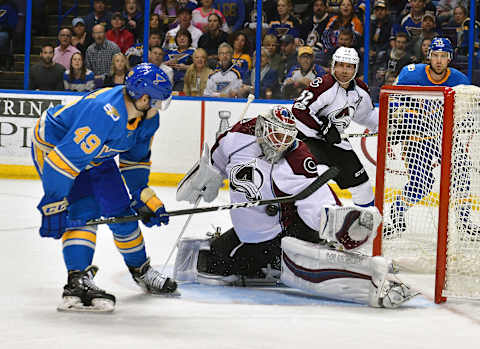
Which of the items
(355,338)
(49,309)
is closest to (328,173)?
(355,338)

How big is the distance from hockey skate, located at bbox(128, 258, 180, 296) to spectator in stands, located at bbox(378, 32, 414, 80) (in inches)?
172

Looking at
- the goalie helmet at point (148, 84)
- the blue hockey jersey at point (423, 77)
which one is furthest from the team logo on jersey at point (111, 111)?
the blue hockey jersey at point (423, 77)

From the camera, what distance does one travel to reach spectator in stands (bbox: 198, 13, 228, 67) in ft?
25.1

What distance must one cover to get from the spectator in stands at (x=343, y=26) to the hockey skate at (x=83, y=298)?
4756 millimetres

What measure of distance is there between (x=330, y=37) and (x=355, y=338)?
4.99 meters

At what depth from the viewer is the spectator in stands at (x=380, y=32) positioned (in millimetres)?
7414

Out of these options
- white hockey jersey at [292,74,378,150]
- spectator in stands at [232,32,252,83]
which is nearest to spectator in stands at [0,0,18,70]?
spectator in stands at [232,32,252,83]

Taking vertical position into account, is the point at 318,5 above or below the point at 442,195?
above

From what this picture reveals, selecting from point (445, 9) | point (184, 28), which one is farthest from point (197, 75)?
point (445, 9)

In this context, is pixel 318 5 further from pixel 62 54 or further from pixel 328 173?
pixel 328 173

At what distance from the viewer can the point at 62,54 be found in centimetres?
774

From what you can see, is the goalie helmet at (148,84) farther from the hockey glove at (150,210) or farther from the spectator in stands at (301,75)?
the spectator in stands at (301,75)

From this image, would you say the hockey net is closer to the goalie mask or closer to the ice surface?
the ice surface

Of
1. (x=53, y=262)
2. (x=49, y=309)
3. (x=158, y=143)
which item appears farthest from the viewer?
(x=158, y=143)
